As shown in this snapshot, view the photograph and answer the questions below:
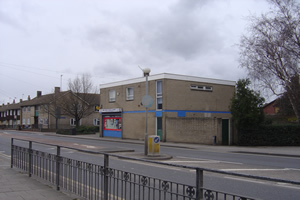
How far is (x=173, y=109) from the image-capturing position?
2819cm

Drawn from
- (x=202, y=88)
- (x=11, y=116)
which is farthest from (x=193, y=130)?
(x=11, y=116)

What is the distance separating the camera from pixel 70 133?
4381 centimetres

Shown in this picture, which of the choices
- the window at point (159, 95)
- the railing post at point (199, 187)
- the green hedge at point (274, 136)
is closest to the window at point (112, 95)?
the window at point (159, 95)

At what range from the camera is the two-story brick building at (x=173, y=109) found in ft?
82.2

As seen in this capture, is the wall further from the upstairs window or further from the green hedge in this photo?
the upstairs window

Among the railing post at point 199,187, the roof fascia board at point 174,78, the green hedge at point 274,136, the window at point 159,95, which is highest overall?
the roof fascia board at point 174,78

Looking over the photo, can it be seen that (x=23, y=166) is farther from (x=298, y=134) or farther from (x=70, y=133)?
(x=70, y=133)

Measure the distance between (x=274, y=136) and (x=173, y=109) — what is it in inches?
372

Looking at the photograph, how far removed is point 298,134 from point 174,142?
10.4 meters

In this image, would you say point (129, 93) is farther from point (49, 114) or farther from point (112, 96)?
point (49, 114)

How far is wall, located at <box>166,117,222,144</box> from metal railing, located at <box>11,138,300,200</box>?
17410 millimetres

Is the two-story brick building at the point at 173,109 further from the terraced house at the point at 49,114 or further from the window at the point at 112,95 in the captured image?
the terraced house at the point at 49,114

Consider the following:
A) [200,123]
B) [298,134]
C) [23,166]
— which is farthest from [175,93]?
[23,166]

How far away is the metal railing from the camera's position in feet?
12.4
